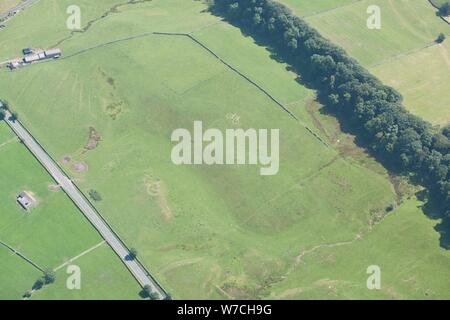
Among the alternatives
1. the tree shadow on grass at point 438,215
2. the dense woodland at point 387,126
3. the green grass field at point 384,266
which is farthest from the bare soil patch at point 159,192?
the tree shadow on grass at point 438,215

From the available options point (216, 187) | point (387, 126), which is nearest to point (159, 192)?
point (216, 187)

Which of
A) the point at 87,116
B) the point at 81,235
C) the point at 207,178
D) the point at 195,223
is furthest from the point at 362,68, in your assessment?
the point at 81,235

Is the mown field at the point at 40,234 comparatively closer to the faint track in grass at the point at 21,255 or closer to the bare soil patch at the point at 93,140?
the faint track in grass at the point at 21,255

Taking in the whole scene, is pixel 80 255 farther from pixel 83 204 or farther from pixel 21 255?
pixel 83 204

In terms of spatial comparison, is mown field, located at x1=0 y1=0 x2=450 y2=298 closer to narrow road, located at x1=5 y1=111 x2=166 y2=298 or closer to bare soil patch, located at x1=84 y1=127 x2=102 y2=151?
bare soil patch, located at x1=84 y1=127 x2=102 y2=151

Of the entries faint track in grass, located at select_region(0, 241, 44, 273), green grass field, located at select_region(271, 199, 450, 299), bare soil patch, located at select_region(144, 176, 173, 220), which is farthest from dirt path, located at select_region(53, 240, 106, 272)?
green grass field, located at select_region(271, 199, 450, 299)

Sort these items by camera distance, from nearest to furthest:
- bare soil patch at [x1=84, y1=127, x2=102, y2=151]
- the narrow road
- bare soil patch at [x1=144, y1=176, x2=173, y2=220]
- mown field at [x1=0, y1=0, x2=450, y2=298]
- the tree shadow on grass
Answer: the narrow road
mown field at [x1=0, y1=0, x2=450, y2=298]
the tree shadow on grass
bare soil patch at [x1=144, y1=176, x2=173, y2=220]
bare soil patch at [x1=84, y1=127, x2=102, y2=151]
